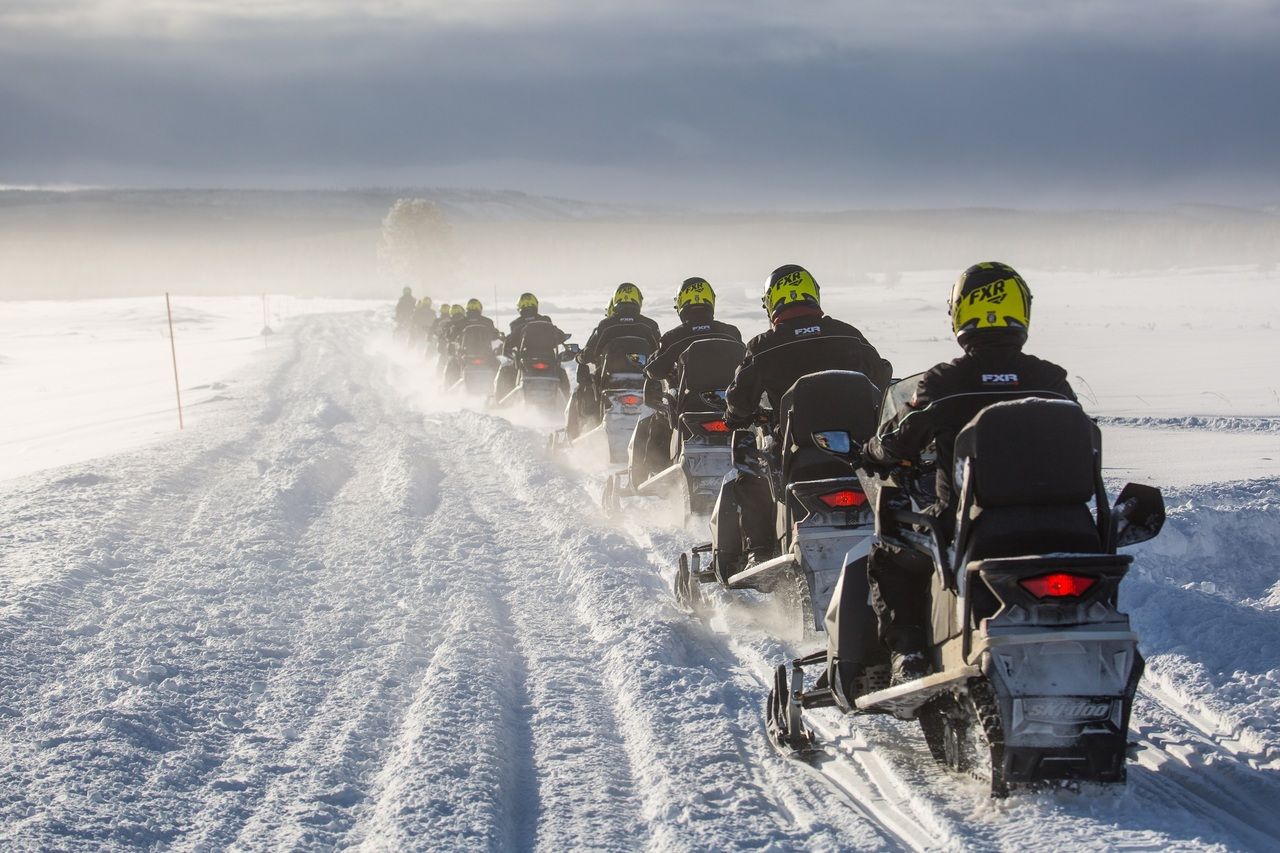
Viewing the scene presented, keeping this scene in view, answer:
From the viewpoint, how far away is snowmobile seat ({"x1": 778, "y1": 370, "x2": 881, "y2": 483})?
5871mm

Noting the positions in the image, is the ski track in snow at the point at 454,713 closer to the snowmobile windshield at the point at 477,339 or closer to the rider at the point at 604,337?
the rider at the point at 604,337

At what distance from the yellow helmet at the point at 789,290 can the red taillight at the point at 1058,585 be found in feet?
11.2

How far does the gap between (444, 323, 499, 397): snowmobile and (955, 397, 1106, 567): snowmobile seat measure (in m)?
16.1

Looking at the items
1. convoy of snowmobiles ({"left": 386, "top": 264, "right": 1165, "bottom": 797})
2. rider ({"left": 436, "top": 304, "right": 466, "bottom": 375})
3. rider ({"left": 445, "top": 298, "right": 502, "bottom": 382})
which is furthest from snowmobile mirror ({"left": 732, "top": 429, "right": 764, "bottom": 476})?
rider ({"left": 436, "top": 304, "right": 466, "bottom": 375})

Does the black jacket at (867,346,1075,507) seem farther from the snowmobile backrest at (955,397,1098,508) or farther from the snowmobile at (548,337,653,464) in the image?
the snowmobile at (548,337,653,464)

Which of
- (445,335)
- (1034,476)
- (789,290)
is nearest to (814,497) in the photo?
(789,290)

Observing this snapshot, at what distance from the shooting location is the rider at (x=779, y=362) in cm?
651

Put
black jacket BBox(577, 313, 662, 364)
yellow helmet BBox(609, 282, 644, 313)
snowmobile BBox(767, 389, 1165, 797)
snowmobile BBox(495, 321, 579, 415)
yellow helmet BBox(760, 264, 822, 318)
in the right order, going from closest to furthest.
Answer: snowmobile BBox(767, 389, 1165, 797) → yellow helmet BBox(760, 264, 822, 318) → black jacket BBox(577, 313, 662, 364) → yellow helmet BBox(609, 282, 644, 313) → snowmobile BBox(495, 321, 579, 415)

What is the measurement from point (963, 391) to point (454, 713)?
8.29 ft

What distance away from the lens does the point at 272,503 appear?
32.2 feet

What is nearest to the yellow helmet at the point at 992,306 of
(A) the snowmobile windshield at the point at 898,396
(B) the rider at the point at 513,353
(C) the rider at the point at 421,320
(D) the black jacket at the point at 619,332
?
(A) the snowmobile windshield at the point at 898,396

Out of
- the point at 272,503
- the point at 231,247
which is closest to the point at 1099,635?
the point at 272,503

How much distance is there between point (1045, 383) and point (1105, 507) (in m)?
0.46

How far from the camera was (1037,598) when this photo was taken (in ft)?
11.5
